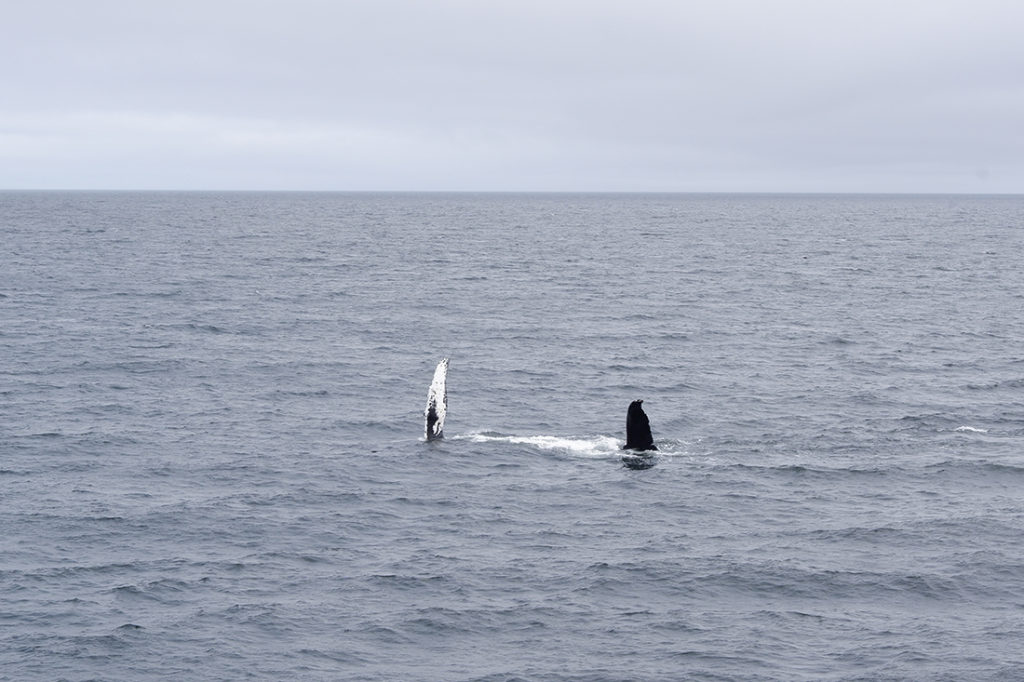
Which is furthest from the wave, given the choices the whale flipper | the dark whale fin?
the whale flipper

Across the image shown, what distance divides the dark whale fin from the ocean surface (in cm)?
85

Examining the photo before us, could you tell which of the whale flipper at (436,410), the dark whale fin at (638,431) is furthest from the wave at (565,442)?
the whale flipper at (436,410)

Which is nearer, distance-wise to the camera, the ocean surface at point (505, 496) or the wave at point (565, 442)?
the ocean surface at point (505, 496)

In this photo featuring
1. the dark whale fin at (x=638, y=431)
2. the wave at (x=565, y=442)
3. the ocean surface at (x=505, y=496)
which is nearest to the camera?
the ocean surface at (x=505, y=496)

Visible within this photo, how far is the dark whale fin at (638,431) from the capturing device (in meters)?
49.4

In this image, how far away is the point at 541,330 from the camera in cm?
8512

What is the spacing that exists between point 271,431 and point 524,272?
251ft

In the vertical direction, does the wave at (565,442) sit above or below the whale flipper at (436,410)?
below

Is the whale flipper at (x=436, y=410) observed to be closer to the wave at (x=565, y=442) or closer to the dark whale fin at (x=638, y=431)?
the wave at (x=565, y=442)

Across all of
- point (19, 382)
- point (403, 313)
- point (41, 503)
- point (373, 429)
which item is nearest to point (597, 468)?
point (373, 429)

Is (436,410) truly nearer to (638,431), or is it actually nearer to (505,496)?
(638,431)

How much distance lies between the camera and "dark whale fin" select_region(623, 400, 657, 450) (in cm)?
4944

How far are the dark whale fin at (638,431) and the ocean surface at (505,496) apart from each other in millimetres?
855

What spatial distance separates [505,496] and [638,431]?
7916 mm
